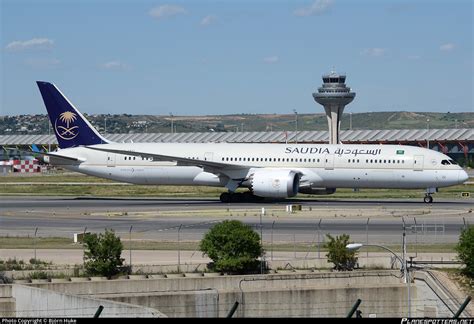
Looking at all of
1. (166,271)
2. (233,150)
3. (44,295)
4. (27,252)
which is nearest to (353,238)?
(166,271)

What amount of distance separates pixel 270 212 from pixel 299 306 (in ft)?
88.3

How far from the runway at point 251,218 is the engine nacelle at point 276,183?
1062 millimetres

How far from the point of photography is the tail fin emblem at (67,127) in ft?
270

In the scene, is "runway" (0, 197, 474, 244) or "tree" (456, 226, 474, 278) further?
"runway" (0, 197, 474, 244)

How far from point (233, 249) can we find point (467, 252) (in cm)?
951

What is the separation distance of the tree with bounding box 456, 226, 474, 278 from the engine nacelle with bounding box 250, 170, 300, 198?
30.5 meters

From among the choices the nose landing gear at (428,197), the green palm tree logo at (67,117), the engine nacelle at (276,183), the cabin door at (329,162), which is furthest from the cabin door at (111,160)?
the nose landing gear at (428,197)

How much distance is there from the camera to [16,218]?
64312mm

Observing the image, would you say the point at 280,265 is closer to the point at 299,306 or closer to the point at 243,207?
the point at 299,306

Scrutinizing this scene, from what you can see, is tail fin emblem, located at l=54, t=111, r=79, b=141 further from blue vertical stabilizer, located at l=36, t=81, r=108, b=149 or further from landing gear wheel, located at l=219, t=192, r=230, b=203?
landing gear wheel, located at l=219, t=192, r=230, b=203

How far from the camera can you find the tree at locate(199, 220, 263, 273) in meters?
42.2

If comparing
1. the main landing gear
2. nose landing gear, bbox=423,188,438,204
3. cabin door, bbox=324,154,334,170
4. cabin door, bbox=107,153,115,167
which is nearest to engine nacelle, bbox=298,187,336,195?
cabin door, bbox=324,154,334,170

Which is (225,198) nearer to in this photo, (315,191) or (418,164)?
(315,191)

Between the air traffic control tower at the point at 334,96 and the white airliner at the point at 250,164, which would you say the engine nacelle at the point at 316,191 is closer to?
the white airliner at the point at 250,164
